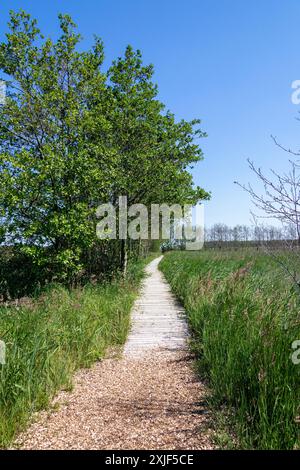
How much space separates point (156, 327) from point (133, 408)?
3.62 meters

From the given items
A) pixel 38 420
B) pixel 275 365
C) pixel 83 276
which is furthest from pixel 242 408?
pixel 83 276

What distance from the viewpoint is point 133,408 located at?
3.84m

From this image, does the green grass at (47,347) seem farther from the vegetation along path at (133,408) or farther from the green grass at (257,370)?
the green grass at (257,370)

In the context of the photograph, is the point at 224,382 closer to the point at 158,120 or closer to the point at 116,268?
the point at 116,268

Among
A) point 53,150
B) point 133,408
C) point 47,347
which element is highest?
point 53,150

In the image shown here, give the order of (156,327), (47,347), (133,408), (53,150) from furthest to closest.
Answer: (53,150) → (156,327) → (47,347) → (133,408)

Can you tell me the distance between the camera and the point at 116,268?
14.8m

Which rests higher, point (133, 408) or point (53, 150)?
point (53, 150)

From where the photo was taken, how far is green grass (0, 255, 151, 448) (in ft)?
11.5

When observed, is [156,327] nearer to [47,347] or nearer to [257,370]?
[47,347]

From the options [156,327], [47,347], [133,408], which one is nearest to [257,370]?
[133,408]

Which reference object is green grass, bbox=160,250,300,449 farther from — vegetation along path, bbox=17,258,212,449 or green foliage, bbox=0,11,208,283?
green foliage, bbox=0,11,208,283

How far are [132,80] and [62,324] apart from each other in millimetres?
10886

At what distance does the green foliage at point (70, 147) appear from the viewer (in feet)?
37.4
